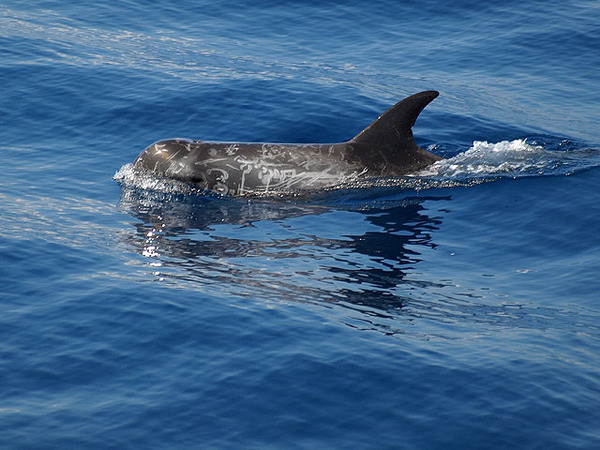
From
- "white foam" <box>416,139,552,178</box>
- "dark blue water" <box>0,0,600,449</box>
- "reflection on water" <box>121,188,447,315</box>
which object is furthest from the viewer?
"white foam" <box>416,139,552,178</box>

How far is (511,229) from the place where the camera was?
49.5 feet

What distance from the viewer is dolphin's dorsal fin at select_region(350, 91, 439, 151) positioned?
16172 millimetres

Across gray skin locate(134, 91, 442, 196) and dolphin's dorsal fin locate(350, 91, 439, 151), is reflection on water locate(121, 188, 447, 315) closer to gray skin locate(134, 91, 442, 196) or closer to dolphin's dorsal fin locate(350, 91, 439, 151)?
gray skin locate(134, 91, 442, 196)

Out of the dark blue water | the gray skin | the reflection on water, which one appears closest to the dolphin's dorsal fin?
the gray skin

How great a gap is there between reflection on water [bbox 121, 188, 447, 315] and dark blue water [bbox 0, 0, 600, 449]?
0.05 meters

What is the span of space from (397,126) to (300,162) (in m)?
1.98

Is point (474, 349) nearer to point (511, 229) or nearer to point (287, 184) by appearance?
point (511, 229)

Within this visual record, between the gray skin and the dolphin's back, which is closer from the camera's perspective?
the dolphin's back

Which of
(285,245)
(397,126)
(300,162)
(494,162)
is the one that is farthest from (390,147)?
(285,245)

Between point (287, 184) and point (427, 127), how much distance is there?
5657 mm

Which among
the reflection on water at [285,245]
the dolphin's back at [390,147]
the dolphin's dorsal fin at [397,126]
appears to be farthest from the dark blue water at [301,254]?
the dolphin's dorsal fin at [397,126]

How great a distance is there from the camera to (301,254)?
1388 cm

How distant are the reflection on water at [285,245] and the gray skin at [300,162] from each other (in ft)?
1.71

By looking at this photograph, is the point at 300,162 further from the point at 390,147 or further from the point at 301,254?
the point at 301,254
